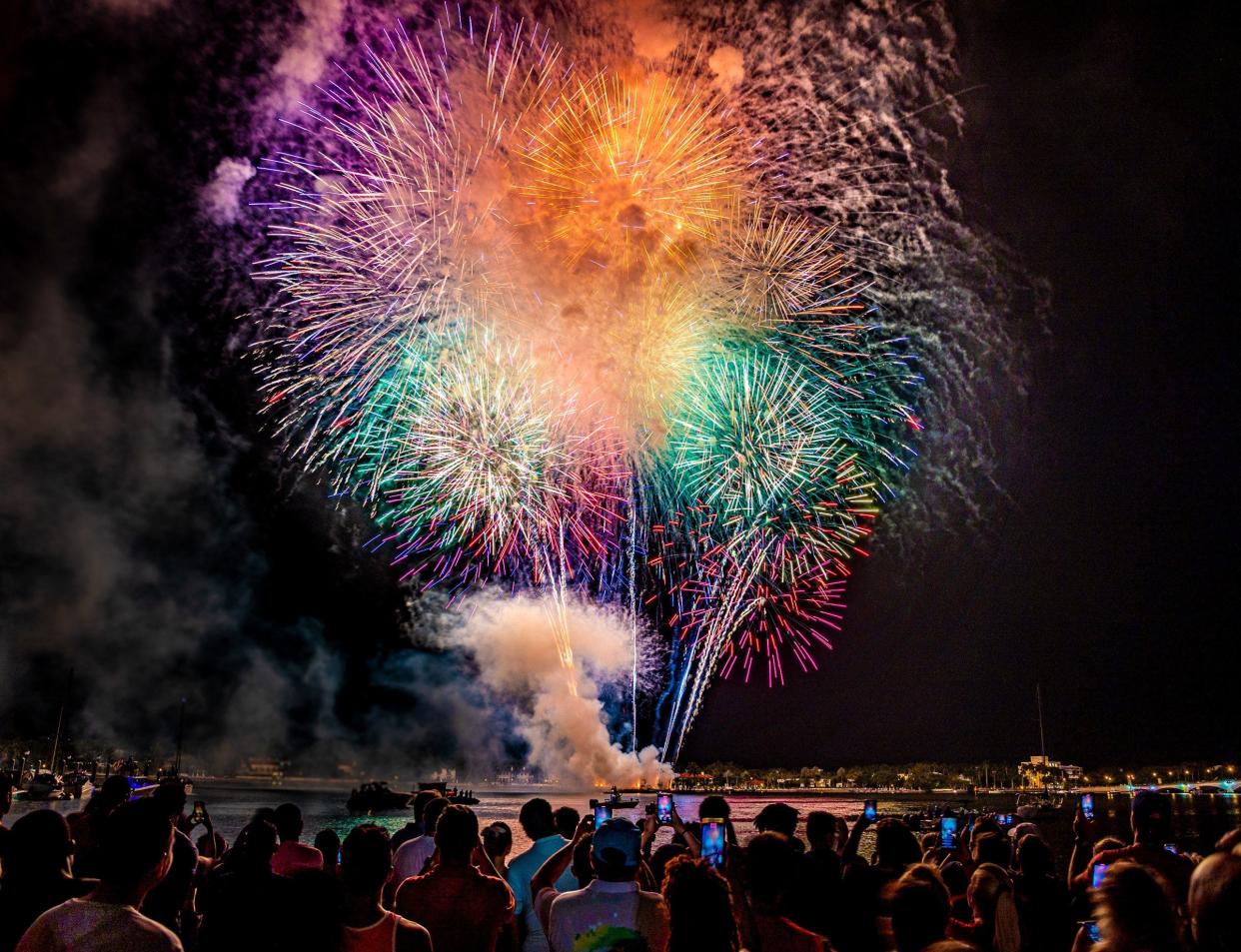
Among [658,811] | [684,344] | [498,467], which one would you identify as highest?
[684,344]

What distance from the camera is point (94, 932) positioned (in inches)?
126

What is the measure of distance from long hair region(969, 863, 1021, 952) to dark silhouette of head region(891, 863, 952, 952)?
2429 millimetres

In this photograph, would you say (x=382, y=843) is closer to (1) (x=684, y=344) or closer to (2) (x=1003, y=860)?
(2) (x=1003, y=860)

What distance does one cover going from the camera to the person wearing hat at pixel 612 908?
4.10m

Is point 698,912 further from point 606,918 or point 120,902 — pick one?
point 120,902

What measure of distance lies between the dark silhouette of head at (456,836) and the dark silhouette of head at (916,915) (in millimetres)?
2350

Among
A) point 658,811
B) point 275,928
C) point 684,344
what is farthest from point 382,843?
point 684,344

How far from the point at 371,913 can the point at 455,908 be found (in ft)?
2.09

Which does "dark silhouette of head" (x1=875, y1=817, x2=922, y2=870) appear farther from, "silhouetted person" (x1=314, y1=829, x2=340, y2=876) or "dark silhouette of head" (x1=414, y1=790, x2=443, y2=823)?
"silhouetted person" (x1=314, y1=829, x2=340, y2=876)

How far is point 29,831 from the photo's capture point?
13.8 feet

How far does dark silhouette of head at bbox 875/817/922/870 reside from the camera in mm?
5170

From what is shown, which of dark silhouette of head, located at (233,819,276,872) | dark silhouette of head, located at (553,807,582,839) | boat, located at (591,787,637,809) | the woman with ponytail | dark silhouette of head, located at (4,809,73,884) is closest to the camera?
dark silhouette of head, located at (4,809,73,884)

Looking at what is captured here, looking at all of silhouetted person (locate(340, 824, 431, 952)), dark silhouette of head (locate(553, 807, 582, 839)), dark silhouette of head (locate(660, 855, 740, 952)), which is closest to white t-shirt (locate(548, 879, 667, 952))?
dark silhouette of head (locate(660, 855, 740, 952))

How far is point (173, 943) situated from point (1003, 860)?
539 centimetres
